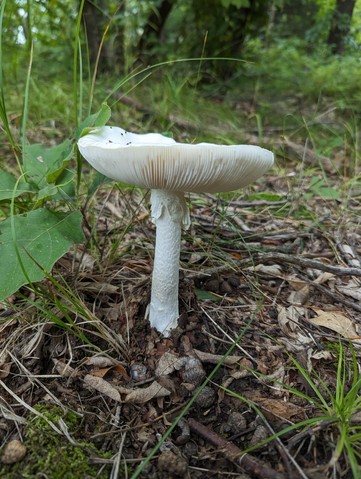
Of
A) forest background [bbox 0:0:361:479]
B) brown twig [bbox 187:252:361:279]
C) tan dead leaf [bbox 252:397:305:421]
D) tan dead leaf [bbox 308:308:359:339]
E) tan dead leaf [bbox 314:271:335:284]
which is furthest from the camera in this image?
tan dead leaf [bbox 314:271:335:284]

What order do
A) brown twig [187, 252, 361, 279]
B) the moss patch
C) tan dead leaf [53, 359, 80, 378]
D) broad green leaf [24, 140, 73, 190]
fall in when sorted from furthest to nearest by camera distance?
brown twig [187, 252, 361, 279] < broad green leaf [24, 140, 73, 190] < tan dead leaf [53, 359, 80, 378] < the moss patch

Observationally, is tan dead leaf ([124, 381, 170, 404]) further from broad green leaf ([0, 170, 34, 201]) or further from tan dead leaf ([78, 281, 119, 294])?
broad green leaf ([0, 170, 34, 201])

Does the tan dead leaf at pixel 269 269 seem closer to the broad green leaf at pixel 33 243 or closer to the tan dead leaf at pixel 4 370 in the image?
the broad green leaf at pixel 33 243

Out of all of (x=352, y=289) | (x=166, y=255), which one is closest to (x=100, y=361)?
(x=166, y=255)

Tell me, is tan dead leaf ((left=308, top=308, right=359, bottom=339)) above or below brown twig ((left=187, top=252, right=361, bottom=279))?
below

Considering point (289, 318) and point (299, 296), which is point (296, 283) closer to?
point (299, 296)

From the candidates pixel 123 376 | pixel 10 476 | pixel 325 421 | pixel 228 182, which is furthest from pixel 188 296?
pixel 10 476

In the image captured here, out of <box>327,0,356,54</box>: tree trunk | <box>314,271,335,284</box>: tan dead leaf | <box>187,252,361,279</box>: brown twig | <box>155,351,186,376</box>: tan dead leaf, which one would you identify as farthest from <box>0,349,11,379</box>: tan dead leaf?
<box>327,0,356,54</box>: tree trunk

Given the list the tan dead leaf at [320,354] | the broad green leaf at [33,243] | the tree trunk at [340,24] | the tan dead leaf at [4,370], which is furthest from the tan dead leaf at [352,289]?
the tree trunk at [340,24]
